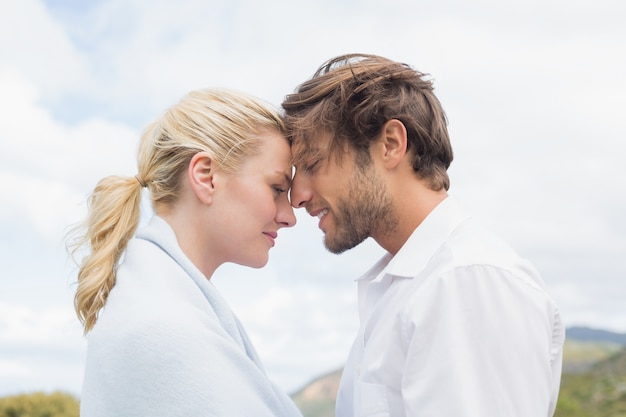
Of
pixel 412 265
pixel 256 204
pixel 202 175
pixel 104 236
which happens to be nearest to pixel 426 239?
pixel 412 265

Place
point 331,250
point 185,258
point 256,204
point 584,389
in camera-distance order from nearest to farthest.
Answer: point 185,258 < point 256,204 < point 331,250 < point 584,389

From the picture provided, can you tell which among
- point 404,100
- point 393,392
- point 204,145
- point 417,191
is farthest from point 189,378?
point 404,100

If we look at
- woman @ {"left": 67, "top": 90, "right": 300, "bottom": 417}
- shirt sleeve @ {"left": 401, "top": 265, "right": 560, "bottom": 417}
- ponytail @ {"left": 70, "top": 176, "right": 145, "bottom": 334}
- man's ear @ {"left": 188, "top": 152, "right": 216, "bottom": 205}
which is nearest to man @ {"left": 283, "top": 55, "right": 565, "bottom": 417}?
shirt sleeve @ {"left": 401, "top": 265, "right": 560, "bottom": 417}

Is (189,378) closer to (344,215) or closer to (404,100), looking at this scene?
(344,215)

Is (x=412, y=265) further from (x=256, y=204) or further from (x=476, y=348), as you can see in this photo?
(x=256, y=204)

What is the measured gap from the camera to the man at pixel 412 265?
285 centimetres

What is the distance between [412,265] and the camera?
10.6 ft

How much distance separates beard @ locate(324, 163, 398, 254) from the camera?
11.4ft

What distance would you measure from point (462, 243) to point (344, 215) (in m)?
0.63

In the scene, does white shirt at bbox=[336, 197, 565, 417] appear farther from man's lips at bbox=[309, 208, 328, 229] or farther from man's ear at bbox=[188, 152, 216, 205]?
man's ear at bbox=[188, 152, 216, 205]

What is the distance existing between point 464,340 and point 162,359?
101cm

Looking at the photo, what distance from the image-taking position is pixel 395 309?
10.2 feet

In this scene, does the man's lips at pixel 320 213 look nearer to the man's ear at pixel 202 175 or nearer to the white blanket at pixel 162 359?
the man's ear at pixel 202 175

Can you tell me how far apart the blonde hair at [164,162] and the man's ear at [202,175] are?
3 centimetres
